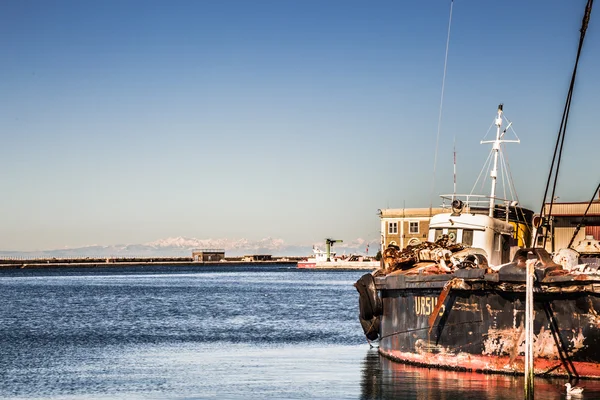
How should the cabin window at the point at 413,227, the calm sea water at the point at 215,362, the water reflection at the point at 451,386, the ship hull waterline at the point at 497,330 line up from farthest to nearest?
the cabin window at the point at 413,227, the calm sea water at the point at 215,362, the ship hull waterline at the point at 497,330, the water reflection at the point at 451,386

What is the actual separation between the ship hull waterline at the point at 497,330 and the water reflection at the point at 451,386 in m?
0.29

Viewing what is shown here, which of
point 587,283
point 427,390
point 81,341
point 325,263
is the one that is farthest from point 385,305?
point 325,263

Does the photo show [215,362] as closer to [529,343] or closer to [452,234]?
[452,234]

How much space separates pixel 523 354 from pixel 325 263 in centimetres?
17011

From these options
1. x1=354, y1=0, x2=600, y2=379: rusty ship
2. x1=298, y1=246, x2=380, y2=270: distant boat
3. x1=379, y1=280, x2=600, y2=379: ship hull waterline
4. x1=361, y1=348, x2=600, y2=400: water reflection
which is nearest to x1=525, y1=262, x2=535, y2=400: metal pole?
x1=354, y1=0, x2=600, y2=379: rusty ship

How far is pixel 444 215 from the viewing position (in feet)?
91.6

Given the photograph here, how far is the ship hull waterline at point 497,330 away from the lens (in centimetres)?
2011

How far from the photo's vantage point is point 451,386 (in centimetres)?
2092

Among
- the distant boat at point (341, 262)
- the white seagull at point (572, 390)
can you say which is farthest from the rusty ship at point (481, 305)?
the distant boat at point (341, 262)

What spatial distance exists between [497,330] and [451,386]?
5.73 feet

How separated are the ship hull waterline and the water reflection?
0.95 feet

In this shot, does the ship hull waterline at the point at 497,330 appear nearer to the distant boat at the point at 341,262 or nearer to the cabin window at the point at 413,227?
the cabin window at the point at 413,227

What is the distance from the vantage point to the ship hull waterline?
20.1 meters

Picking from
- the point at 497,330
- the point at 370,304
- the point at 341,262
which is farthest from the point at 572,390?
the point at 341,262
